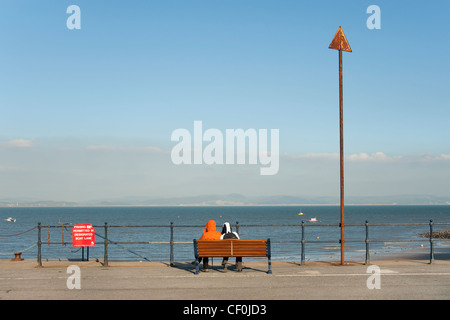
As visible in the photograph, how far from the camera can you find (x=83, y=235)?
55.4 feet

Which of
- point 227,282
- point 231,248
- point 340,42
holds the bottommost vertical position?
point 227,282

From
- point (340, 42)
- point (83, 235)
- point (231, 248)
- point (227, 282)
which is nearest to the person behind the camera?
point (227, 282)

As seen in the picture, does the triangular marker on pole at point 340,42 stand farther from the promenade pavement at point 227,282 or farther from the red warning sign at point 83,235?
the red warning sign at point 83,235

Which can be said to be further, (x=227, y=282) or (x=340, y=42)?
(x=340, y=42)

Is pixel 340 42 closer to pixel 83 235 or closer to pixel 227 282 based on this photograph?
pixel 227 282

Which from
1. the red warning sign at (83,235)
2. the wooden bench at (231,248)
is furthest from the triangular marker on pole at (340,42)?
the red warning sign at (83,235)

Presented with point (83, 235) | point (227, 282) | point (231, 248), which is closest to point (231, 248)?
point (231, 248)

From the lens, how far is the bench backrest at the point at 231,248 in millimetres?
13836

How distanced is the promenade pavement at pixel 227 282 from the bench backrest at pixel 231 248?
1.77 ft

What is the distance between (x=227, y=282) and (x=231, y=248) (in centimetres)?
139

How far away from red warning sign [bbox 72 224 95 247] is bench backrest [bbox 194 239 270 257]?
442 centimetres

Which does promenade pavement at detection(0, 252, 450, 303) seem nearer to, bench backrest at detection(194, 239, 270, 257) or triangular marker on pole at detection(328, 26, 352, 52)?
bench backrest at detection(194, 239, 270, 257)
